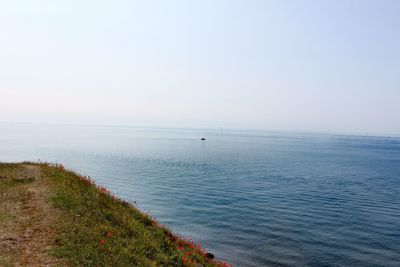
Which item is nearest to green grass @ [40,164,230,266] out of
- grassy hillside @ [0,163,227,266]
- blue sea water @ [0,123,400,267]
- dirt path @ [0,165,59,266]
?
grassy hillside @ [0,163,227,266]

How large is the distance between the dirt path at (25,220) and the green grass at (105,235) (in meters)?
0.61

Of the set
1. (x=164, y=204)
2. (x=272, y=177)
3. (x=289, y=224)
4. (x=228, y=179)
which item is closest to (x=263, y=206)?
(x=289, y=224)

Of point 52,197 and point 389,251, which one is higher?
point 52,197

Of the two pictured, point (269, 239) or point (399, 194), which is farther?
point (399, 194)

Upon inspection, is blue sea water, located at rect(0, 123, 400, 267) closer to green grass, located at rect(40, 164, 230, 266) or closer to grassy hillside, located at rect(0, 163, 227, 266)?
green grass, located at rect(40, 164, 230, 266)

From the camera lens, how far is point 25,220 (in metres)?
19.5

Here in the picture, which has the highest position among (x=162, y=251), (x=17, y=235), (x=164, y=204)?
(x=17, y=235)

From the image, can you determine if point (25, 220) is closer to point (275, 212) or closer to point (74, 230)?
point (74, 230)

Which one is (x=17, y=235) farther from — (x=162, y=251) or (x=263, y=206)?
→ (x=263, y=206)

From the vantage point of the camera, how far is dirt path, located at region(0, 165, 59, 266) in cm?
1530

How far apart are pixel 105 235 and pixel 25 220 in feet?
16.5

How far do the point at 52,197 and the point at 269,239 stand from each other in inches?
878

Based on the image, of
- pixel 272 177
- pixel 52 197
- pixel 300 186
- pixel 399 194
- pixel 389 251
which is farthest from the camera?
pixel 272 177

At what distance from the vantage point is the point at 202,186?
64562 mm
